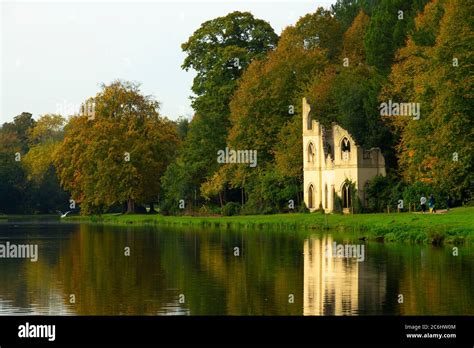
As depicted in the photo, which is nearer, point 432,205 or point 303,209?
point 432,205

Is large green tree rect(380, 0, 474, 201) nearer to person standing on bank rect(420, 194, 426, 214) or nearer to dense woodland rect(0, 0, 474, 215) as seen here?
dense woodland rect(0, 0, 474, 215)

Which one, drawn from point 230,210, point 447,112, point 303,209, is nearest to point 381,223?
point 447,112

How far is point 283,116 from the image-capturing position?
82.0m

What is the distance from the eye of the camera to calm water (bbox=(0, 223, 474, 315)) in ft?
91.4

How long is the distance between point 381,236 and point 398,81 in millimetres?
15910

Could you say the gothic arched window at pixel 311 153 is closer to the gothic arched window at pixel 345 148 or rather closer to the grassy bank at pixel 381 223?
the gothic arched window at pixel 345 148

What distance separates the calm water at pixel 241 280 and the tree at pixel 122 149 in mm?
44115
